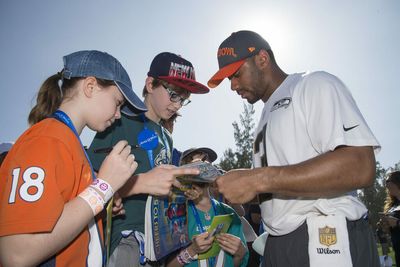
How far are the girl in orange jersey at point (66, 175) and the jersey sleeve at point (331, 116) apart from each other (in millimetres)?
1018

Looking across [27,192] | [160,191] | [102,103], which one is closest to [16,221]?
[27,192]

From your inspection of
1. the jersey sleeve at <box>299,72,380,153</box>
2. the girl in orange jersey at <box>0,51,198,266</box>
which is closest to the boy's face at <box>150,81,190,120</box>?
the girl in orange jersey at <box>0,51,198,266</box>

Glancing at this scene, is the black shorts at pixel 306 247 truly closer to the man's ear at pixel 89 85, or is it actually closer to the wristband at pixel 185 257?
the wristband at pixel 185 257

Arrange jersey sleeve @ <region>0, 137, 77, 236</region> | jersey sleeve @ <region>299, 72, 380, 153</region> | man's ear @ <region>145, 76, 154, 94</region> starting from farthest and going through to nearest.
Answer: man's ear @ <region>145, 76, 154, 94</region> → jersey sleeve @ <region>299, 72, 380, 153</region> → jersey sleeve @ <region>0, 137, 77, 236</region>

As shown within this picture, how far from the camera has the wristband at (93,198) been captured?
192 cm

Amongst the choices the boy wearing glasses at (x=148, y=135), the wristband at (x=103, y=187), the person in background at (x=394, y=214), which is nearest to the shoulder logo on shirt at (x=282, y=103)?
the boy wearing glasses at (x=148, y=135)

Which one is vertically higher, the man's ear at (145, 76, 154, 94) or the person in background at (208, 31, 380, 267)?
the man's ear at (145, 76, 154, 94)

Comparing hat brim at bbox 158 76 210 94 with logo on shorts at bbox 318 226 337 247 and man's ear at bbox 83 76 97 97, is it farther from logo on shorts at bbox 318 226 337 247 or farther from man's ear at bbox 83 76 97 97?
logo on shorts at bbox 318 226 337 247

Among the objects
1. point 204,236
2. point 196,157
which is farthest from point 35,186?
→ point 196,157

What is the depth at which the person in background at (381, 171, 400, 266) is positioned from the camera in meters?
7.60

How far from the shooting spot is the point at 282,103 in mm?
2504

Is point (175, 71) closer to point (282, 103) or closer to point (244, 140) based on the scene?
point (282, 103)

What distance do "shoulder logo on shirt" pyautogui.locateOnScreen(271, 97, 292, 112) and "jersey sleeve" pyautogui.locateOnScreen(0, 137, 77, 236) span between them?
1.61 m

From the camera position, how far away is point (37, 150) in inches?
70.9
